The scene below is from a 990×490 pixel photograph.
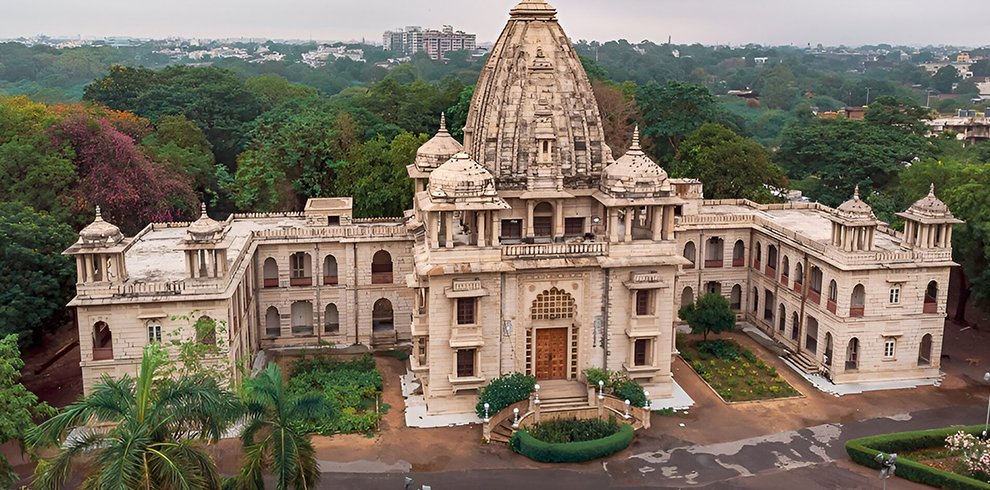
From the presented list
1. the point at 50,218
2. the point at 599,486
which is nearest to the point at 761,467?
the point at 599,486

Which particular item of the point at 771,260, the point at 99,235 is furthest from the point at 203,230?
the point at 771,260

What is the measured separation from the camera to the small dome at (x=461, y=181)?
→ 32.7 meters

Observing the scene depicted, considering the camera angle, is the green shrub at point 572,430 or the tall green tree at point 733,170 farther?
the tall green tree at point 733,170

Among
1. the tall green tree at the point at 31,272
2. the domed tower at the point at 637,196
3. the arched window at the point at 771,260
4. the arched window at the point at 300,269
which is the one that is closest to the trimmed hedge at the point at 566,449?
the domed tower at the point at 637,196

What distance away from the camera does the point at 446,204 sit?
1280 inches

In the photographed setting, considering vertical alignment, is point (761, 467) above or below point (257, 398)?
below

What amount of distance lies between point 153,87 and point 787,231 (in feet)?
200

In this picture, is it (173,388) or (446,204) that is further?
(446,204)

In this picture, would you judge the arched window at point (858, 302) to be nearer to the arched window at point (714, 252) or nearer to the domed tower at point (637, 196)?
the arched window at point (714, 252)

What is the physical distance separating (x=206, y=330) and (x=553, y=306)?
1372 centimetres

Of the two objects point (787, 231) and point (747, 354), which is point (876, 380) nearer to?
point (747, 354)

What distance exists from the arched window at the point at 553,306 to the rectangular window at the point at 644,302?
2717 millimetres

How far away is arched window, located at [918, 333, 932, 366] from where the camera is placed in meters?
38.8

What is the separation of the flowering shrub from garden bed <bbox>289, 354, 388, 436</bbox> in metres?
21.5
